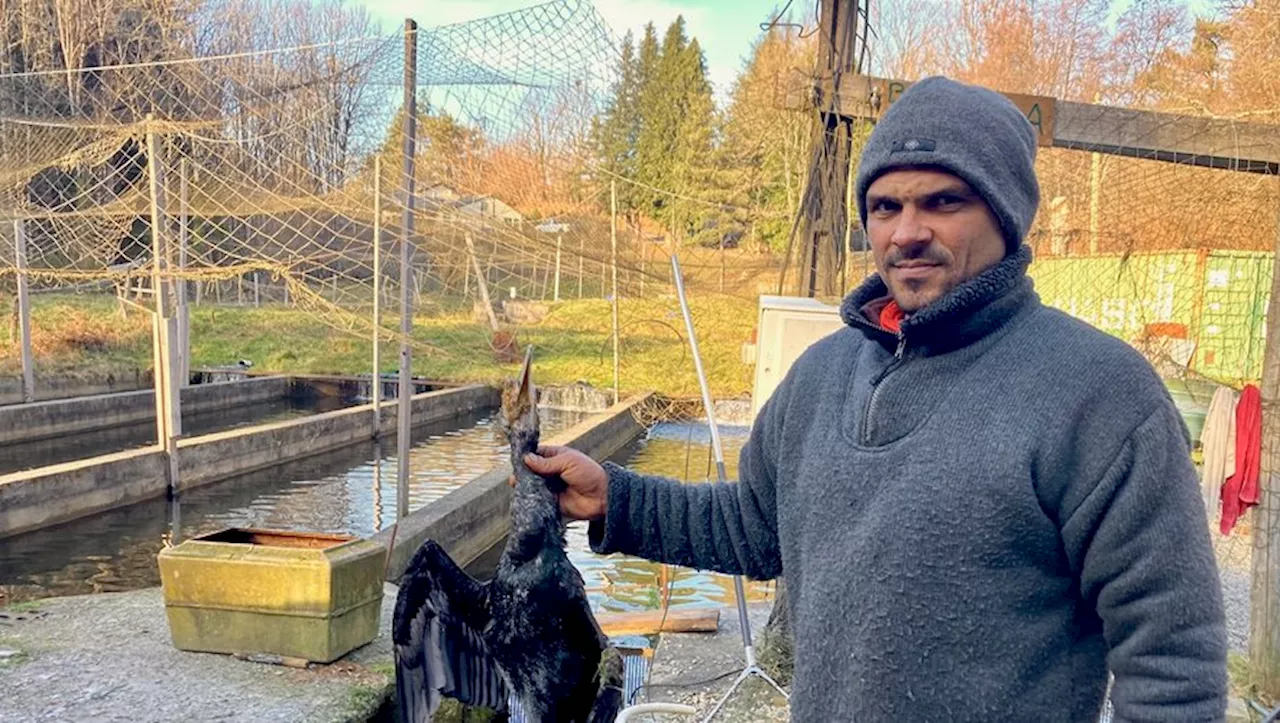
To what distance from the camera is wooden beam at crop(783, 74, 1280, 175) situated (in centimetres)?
383

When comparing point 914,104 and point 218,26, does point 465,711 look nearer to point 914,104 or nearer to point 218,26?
point 914,104

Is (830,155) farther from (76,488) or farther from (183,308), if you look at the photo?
(183,308)

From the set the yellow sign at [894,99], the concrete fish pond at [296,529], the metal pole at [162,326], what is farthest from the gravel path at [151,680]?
the metal pole at [162,326]

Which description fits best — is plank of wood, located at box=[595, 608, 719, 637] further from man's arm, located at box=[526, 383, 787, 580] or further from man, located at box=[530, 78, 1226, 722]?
man, located at box=[530, 78, 1226, 722]

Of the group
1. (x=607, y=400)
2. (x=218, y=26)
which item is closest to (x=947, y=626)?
(x=607, y=400)

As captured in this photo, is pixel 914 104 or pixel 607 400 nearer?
pixel 914 104

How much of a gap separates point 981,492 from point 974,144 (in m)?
0.43

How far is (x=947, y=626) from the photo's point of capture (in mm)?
1189

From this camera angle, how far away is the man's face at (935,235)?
1.27 metres

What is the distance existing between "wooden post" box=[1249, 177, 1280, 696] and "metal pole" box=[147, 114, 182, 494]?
9.06 metres

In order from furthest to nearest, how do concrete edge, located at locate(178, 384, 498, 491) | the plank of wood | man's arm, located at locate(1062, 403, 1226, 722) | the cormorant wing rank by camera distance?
concrete edge, located at locate(178, 384, 498, 491)
the plank of wood
the cormorant wing
man's arm, located at locate(1062, 403, 1226, 722)

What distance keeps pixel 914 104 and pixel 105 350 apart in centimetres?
1941

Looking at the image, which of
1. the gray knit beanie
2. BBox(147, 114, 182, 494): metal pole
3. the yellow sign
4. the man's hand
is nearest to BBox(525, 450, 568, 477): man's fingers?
the man's hand

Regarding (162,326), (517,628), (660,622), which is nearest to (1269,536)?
(660,622)
